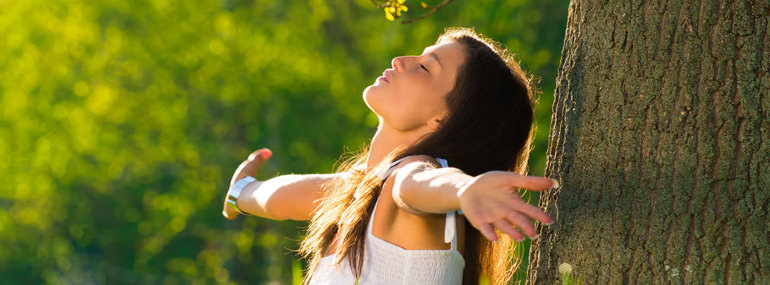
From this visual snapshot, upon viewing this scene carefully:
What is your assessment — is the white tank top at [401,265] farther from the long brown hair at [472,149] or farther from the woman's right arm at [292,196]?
the woman's right arm at [292,196]

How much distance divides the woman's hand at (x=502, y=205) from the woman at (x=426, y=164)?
318mm

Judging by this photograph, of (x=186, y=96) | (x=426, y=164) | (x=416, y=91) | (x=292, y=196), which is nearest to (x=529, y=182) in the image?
(x=426, y=164)

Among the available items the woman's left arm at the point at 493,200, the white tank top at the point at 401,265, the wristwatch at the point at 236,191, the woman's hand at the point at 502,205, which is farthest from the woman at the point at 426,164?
the wristwatch at the point at 236,191

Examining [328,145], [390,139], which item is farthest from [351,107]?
[390,139]

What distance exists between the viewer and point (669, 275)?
2.21 metres

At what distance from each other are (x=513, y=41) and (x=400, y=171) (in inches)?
470

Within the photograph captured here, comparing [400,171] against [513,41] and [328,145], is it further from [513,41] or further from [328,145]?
[328,145]

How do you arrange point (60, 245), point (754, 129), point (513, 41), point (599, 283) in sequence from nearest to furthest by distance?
point (754, 129) < point (599, 283) < point (513, 41) < point (60, 245)

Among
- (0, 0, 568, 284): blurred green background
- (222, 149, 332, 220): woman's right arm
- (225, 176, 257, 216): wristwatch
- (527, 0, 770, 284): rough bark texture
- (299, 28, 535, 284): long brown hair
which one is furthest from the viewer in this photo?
(0, 0, 568, 284): blurred green background

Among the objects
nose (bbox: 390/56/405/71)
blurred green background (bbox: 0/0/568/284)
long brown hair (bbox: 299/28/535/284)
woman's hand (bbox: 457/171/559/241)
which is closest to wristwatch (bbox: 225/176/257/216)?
long brown hair (bbox: 299/28/535/284)

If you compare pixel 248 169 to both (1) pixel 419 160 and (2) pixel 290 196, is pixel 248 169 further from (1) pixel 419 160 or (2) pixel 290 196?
(1) pixel 419 160

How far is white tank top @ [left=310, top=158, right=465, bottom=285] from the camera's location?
2.38 meters

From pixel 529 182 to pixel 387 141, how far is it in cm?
104

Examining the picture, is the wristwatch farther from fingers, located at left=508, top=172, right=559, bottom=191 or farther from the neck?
fingers, located at left=508, top=172, right=559, bottom=191
